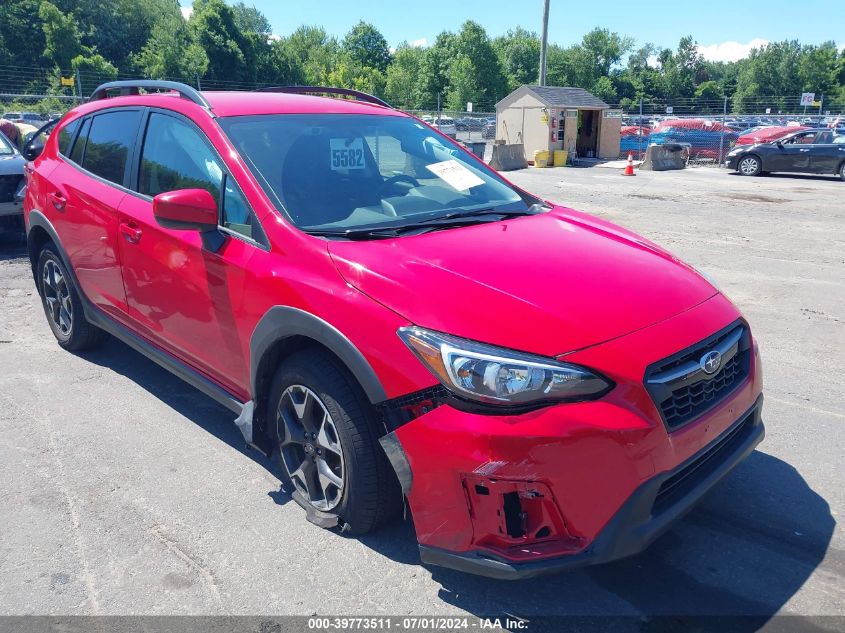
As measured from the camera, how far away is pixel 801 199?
15078 millimetres

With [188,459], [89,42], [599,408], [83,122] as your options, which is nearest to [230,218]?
[188,459]

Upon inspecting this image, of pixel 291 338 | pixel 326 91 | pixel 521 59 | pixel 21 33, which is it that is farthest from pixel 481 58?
pixel 291 338

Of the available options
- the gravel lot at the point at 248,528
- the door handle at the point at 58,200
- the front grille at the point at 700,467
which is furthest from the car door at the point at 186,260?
the front grille at the point at 700,467

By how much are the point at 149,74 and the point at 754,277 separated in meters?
59.8

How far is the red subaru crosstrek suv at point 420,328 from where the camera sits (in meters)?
2.23

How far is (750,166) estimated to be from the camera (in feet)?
70.5

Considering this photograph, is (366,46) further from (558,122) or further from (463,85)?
(558,122)

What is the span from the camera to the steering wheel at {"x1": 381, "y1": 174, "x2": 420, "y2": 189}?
351cm

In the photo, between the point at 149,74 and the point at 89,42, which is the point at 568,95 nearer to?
the point at 149,74

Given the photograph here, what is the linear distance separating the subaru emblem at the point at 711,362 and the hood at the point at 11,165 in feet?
29.6

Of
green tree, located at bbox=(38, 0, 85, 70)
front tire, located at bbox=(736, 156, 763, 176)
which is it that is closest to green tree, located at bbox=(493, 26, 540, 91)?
green tree, located at bbox=(38, 0, 85, 70)

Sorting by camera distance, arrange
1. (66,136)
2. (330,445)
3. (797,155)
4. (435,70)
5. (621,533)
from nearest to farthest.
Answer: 1. (621,533)
2. (330,445)
3. (66,136)
4. (797,155)
5. (435,70)

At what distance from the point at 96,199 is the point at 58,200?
0.68 metres

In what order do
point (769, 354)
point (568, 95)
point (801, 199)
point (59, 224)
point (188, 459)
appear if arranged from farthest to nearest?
point (568, 95)
point (801, 199)
point (769, 354)
point (59, 224)
point (188, 459)
